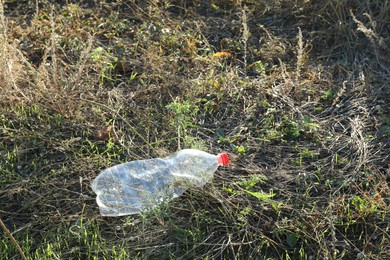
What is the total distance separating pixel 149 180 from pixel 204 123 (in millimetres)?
641

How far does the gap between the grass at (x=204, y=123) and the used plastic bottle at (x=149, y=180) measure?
0.20 feet

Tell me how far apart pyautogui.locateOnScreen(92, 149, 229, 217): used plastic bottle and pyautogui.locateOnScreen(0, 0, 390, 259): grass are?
0.06 meters

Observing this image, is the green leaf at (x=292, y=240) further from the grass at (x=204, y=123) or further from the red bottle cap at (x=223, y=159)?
the red bottle cap at (x=223, y=159)

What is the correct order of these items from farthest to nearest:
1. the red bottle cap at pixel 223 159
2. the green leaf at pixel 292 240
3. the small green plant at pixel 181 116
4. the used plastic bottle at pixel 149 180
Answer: the small green plant at pixel 181 116 → the red bottle cap at pixel 223 159 → the used plastic bottle at pixel 149 180 → the green leaf at pixel 292 240

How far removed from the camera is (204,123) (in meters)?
4.03

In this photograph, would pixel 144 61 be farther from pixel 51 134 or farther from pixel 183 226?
pixel 183 226

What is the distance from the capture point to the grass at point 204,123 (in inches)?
128

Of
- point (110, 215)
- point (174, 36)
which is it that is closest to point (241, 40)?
point (174, 36)

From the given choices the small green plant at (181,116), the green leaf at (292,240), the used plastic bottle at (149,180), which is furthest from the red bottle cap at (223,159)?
the green leaf at (292,240)

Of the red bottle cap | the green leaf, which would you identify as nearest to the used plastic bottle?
the red bottle cap

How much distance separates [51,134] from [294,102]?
59.0 inches

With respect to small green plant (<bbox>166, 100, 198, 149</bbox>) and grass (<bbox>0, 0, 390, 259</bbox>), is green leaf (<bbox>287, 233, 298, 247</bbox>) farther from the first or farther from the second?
small green plant (<bbox>166, 100, 198, 149</bbox>)

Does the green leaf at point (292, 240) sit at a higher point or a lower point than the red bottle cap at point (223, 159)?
lower

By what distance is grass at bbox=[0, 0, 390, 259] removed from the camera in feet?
10.7
